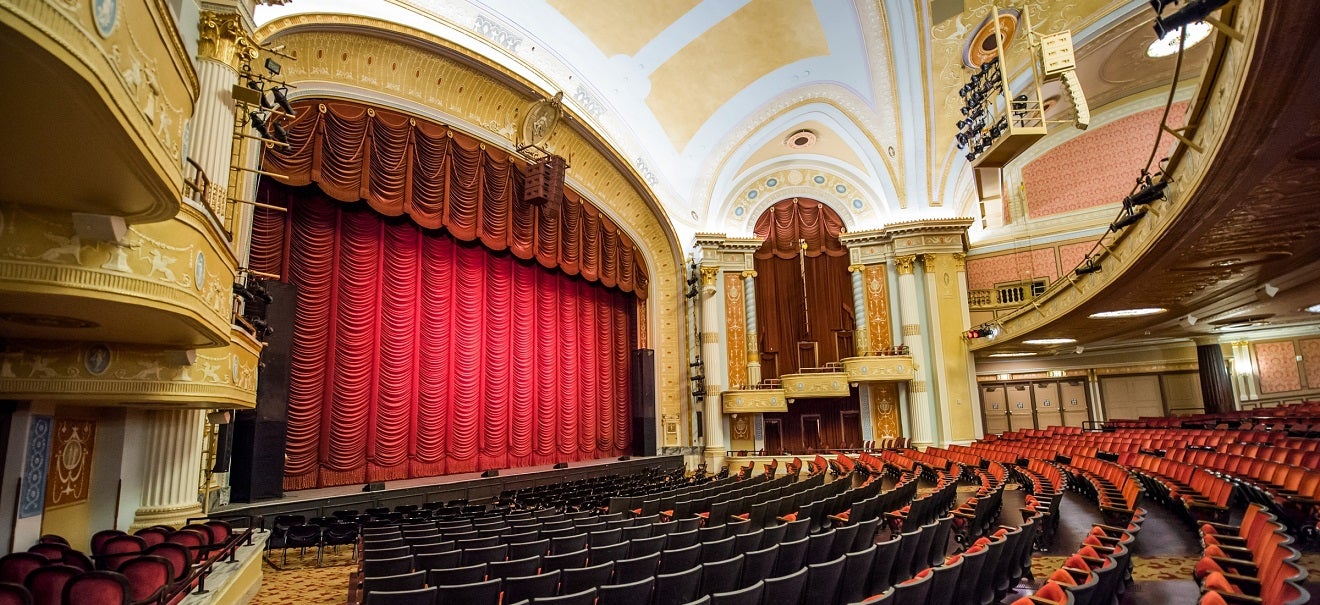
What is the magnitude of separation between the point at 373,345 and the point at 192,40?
623 centimetres

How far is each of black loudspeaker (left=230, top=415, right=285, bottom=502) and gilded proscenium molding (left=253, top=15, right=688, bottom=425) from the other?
199 inches

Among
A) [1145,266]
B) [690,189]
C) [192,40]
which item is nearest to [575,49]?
[690,189]

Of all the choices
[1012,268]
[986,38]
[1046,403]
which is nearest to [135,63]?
[986,38]

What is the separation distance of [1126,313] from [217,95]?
13932mm

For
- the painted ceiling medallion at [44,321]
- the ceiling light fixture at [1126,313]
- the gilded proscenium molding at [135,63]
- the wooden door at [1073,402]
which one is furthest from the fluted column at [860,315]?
the gilded proscenium molding at [135,63]

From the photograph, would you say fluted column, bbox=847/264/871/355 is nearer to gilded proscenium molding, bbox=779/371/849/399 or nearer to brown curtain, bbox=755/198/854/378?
brown curtain, bbox=755/198/854/378

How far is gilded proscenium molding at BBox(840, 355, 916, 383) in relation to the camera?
17453 millimetres

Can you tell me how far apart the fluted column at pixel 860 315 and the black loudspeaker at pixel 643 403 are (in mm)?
6123

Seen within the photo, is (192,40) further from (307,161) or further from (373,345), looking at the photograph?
(373,345)

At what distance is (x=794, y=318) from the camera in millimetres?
20094

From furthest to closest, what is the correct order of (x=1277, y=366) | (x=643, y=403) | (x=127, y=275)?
(x=1277, y=366), (x=643, y=403), (x=127, y=275)

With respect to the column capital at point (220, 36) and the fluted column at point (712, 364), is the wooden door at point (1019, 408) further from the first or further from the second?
the column capital at point (220, 36)

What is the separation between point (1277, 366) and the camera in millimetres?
17172

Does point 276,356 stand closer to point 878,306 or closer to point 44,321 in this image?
point 44,321
